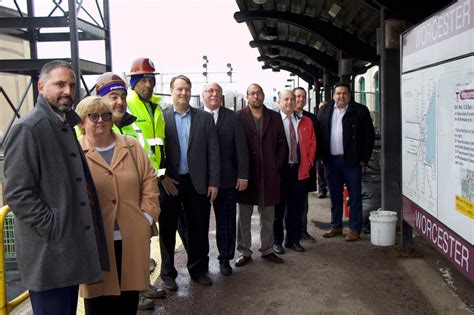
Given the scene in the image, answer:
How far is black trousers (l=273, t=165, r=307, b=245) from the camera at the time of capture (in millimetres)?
5520

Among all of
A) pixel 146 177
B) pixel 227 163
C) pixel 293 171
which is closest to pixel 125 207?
pixel 146 177

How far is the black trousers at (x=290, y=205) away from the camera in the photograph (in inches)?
217

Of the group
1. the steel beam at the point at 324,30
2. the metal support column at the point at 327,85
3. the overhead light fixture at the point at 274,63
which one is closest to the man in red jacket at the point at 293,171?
the steel beam at the point at 324,30

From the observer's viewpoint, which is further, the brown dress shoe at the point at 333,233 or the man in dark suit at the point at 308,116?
the brown dress shoe at the point at 333,233

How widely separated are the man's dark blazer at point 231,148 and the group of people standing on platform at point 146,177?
11mm

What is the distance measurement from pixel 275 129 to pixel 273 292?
1.74 meters

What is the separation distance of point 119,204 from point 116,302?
0.66m

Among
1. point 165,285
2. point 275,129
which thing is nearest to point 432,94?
point 275,129

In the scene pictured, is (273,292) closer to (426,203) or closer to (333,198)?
(426,203)

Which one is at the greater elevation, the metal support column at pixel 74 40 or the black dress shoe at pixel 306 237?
the metal support column at pixel 74 40

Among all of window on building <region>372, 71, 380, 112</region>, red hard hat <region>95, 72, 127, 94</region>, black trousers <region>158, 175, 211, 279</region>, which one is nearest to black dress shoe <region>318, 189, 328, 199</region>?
black trousers <region>158, 175, 211, 279</region>

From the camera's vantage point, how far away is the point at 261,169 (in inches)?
200

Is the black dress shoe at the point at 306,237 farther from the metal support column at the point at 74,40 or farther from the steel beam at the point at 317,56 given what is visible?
the steel beam at the point at 317,56

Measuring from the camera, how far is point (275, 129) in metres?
5.20
